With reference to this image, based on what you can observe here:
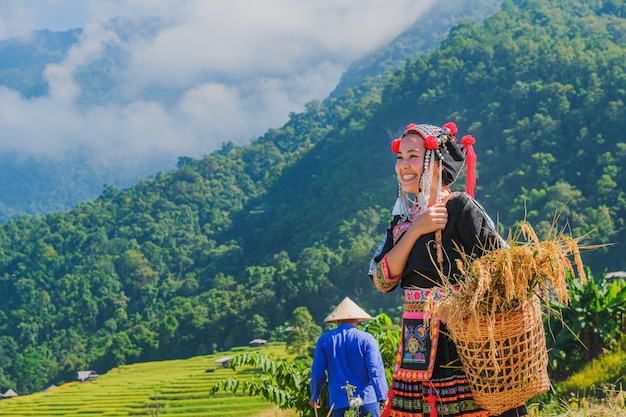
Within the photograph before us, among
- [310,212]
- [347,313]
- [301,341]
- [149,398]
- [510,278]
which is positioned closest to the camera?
[510,278]

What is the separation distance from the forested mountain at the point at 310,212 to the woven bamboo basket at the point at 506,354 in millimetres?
50269

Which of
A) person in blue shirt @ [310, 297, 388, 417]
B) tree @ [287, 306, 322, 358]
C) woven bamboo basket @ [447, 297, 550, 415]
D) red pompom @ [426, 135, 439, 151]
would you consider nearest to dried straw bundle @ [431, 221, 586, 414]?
woven bamboo basket @ [447, 297, 550, 415]

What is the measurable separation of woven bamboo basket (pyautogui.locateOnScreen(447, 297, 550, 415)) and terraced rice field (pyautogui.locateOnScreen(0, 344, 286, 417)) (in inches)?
1094

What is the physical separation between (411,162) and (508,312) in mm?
835

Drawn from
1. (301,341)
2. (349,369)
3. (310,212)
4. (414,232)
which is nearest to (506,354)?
(414,232)

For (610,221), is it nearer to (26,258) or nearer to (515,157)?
(515,157)

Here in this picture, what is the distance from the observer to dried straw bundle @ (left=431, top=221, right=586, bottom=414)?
9.55 ft

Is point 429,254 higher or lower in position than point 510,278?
higher

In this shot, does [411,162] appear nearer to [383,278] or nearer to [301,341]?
[383,278]

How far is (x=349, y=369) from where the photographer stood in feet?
18.7

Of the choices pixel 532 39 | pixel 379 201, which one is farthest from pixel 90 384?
pixel 532 39

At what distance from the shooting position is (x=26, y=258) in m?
97.8

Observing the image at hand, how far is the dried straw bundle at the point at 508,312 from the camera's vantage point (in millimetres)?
2912

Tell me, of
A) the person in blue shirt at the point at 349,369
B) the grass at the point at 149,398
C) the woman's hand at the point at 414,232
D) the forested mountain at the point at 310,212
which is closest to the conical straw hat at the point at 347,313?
the person in blue shirt at the point at 349,369
